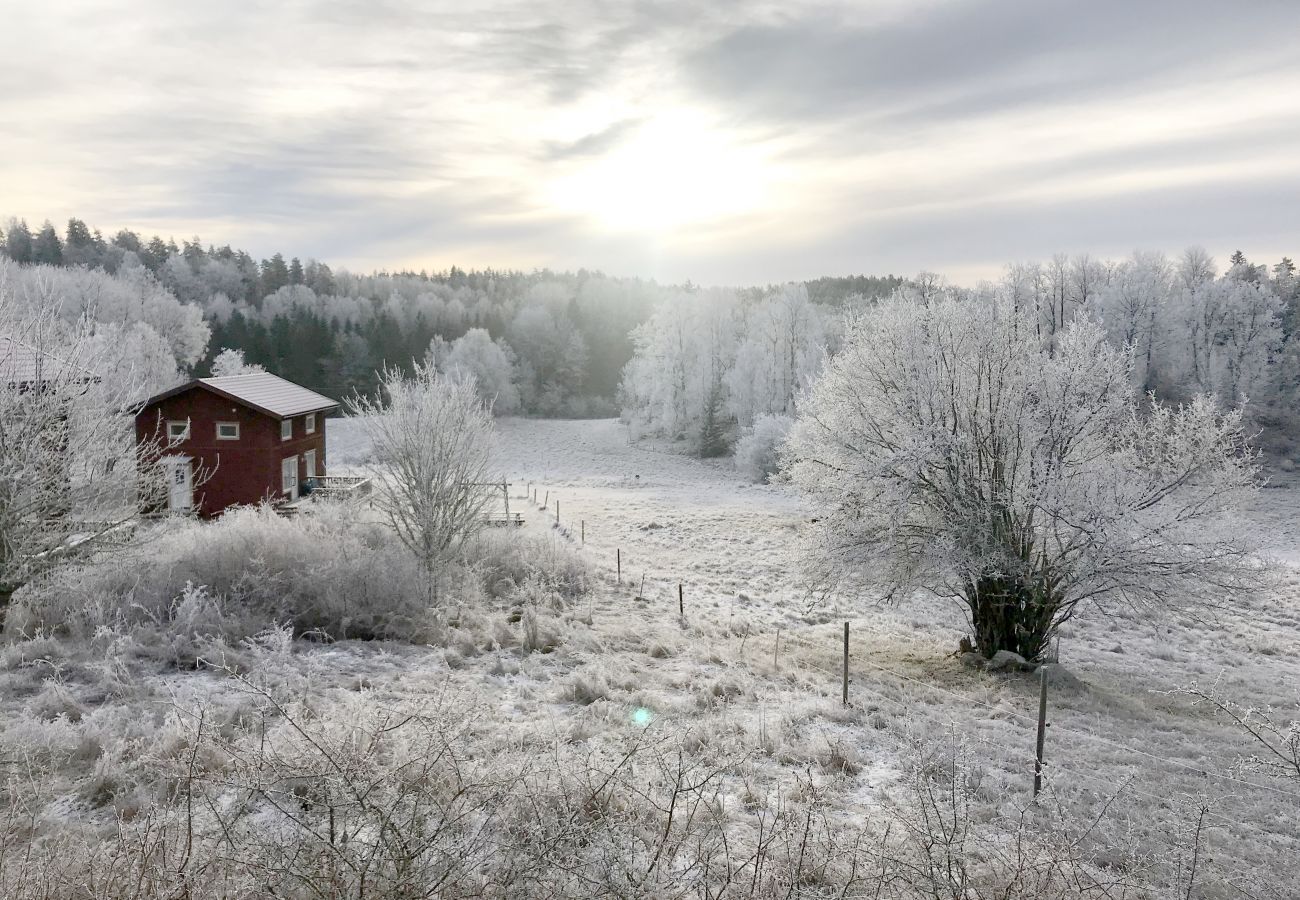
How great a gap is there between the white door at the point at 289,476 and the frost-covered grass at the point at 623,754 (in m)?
12.4

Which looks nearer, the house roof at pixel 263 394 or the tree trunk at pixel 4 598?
the tree trunk at pixel 4 598

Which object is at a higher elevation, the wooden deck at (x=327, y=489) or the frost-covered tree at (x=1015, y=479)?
the frost-covered tree at (x=1015, y=479)

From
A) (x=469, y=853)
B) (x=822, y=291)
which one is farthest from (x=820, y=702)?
(x=822, y=291)

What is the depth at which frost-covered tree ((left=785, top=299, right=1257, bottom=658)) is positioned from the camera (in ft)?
44.9

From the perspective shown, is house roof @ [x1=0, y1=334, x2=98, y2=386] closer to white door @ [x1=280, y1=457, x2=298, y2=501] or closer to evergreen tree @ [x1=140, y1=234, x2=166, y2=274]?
white door @ [x1=280, y1=457, x2=298, y2=501]

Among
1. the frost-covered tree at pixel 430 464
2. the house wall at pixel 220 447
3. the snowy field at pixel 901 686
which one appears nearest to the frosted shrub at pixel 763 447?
the snowy field at pixel 901 686

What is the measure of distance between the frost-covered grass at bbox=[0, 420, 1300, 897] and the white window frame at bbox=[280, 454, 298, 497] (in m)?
12.3

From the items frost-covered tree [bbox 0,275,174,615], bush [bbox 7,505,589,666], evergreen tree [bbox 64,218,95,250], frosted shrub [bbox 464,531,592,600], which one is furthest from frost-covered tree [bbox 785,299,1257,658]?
evergreen tree [bbox 64,218,95,250]

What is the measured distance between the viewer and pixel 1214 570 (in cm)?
1351

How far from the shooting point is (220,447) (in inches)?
1068

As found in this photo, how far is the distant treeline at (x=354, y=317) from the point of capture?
238 feet

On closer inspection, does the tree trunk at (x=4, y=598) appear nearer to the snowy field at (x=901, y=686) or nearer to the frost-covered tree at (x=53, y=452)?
the frost-covered tree at (x=53, y=452)

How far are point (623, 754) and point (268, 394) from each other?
86.7 ft

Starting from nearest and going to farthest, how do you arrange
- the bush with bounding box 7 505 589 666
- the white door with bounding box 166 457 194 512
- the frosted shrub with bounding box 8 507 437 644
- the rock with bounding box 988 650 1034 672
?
the bush with bounding box 7 505 589 666
the frosted shrub with bounding box 8 507 437 644
the rock with bounding box 988 650 1034 672
the white door with bounding box 166 457 194 512
